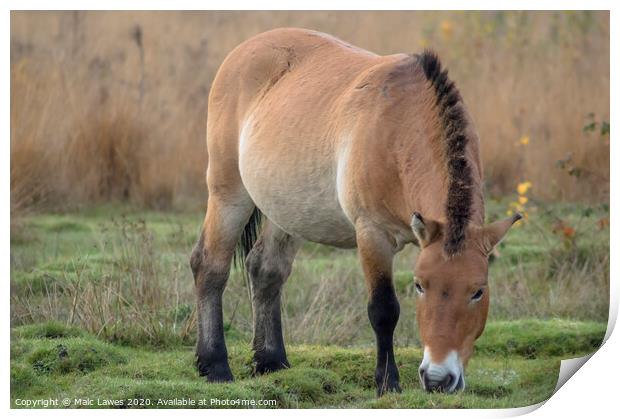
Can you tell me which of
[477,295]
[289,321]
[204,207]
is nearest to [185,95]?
[204,207]

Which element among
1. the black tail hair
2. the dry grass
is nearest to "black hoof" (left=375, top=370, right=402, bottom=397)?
the black tail hair

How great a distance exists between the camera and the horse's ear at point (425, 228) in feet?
17.8

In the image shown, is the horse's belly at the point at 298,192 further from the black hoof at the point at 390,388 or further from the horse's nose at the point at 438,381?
the horse's nose at the point at 438,381

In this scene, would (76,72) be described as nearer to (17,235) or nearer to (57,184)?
(57,184)

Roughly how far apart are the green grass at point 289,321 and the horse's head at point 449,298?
0.42 meters

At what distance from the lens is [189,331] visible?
7.79 m

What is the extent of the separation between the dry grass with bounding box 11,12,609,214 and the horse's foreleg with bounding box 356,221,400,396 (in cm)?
542

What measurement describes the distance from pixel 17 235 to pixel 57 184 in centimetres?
132

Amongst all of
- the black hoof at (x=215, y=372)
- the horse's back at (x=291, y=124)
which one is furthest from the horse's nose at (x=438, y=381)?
the black hoof at (x=215, y=372)

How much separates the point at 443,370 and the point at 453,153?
1.24 metres

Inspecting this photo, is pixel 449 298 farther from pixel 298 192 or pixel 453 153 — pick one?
pixel 298 192

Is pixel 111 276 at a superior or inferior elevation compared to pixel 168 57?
inferior

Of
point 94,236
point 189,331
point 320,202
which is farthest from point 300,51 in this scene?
point 94,236

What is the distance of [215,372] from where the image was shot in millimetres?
6988
